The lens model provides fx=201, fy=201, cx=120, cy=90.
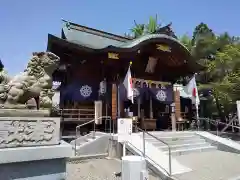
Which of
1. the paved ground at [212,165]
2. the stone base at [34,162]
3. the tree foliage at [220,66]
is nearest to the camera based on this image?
the stone base at [34,162]

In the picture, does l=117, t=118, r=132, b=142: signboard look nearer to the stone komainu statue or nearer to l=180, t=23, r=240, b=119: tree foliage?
the stone komainu statue

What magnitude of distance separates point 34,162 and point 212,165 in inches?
239

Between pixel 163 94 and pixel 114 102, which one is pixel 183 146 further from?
pixel 163 94

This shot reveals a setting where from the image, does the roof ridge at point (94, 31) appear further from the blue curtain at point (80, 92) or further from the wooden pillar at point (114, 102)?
the wooden pillar at point (114, 102)

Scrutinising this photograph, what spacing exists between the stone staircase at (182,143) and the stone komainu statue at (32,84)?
567 cm

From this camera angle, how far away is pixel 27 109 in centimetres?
395

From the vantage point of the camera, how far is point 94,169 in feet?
22.1

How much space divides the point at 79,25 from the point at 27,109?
1405 centimetres

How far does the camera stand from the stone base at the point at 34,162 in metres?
3.37

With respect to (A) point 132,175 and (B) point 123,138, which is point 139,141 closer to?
(B) point 123,138

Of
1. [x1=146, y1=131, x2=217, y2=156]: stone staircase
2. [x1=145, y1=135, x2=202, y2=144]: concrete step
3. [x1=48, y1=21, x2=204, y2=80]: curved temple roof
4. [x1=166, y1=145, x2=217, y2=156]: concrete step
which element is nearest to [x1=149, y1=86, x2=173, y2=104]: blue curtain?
[x1=48, y1=21, x2=204, y2=80]: curved temple roof

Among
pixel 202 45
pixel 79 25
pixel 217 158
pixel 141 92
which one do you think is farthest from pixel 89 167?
pixel 202 45

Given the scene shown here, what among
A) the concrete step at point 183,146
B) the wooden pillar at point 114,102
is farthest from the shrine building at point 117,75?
the concrete step at point 183,146

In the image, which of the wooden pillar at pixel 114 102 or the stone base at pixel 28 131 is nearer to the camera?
the stone base at pixel 28 131
